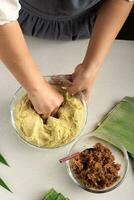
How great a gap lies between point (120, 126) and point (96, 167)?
113mm

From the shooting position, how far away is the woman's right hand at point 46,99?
0.93m

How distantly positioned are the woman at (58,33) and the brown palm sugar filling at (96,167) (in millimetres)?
118

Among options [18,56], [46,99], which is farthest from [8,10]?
[46,99]

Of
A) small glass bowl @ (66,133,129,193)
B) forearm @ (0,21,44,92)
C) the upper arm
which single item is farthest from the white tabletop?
the upper arm

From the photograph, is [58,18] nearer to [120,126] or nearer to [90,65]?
[90,65]

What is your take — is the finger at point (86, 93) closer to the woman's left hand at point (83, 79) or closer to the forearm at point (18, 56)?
the woman's left hand at point (83, 79)

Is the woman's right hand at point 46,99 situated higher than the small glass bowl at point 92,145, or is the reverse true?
the woman's right hand at point 46,99

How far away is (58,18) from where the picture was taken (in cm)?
103

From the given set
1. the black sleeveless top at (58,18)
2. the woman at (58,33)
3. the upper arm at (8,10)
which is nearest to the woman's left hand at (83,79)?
the woman at (58,33)

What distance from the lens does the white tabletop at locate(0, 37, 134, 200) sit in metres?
0.93

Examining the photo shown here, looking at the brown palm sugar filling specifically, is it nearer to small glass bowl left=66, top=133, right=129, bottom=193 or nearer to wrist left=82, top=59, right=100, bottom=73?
small glass bowl left=66, top=133, right=129, bottom=193

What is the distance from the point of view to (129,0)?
3.11 ft

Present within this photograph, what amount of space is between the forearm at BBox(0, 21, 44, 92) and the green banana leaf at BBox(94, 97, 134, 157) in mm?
168

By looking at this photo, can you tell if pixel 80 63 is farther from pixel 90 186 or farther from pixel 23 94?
pixel 90 186
